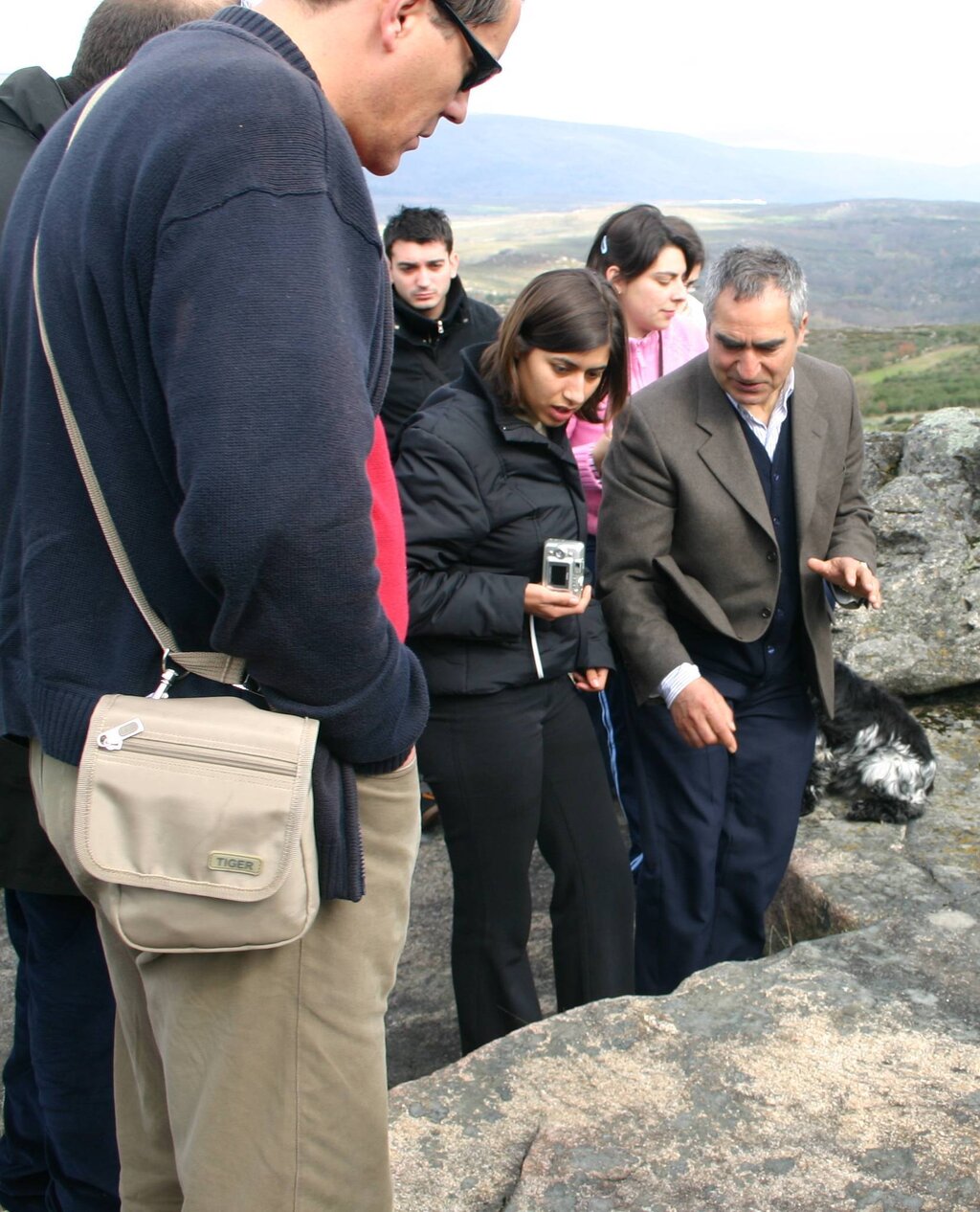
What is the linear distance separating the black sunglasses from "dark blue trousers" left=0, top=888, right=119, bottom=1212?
4.86 ft

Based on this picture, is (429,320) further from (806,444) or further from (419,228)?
(806,444)

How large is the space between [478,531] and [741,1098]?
1344 millimetres

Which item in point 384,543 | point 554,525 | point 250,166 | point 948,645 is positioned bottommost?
point 948,645

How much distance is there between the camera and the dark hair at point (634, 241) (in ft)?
13.0

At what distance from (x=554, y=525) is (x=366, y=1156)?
1.71 m

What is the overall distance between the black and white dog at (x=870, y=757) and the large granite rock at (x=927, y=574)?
1.73 ft

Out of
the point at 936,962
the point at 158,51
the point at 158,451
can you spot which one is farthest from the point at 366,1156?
the point at 936,962

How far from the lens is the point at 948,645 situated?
4324 mm

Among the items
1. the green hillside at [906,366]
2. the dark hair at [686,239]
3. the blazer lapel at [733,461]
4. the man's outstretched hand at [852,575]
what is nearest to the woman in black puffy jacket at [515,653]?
the blazer lapel at [733,461]

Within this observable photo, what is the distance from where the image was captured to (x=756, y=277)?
10.0ft

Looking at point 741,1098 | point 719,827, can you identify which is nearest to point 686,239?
point 719,827

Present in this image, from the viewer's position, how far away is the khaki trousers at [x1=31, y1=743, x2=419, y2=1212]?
1.46m

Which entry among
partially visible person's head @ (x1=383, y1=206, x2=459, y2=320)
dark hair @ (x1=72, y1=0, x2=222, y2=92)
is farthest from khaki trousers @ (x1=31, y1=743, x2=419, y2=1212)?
partially visible person's head @ (x1=383, y1=206, x2=459, y2=320)

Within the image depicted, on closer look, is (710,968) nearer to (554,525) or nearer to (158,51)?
(554,525)
